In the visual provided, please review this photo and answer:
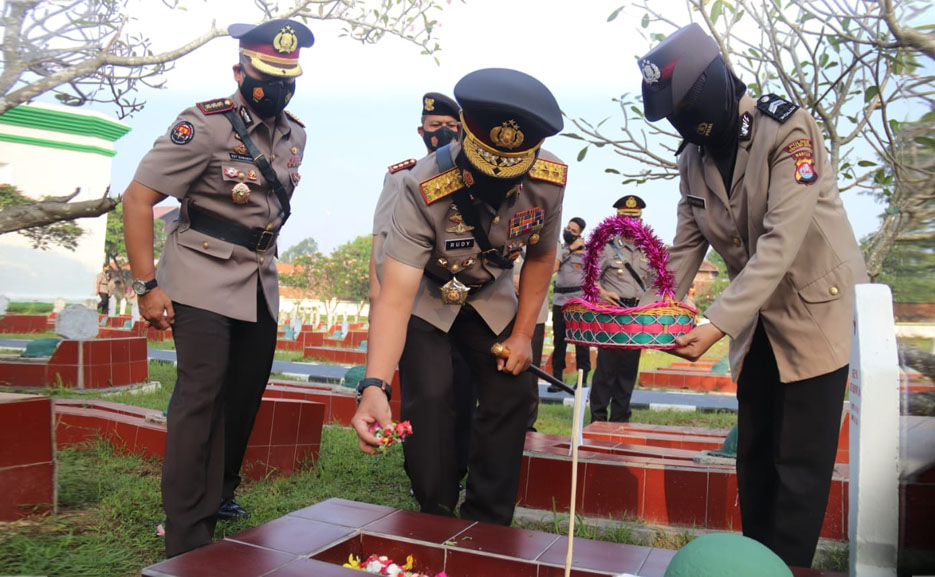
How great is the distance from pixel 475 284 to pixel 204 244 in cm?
115

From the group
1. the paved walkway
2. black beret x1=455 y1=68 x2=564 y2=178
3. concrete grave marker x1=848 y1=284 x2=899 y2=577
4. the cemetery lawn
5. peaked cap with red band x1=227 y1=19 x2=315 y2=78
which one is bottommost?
the paved walkway

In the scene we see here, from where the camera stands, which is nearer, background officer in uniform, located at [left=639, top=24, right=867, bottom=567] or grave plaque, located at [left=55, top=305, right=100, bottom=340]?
background officer in uniform, located at [left=639, top=24, right=867, bottom=567]

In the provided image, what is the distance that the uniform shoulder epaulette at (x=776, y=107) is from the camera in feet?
8.35

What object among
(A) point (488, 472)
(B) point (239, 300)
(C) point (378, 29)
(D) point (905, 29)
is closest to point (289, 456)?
(B) point (239, 300)

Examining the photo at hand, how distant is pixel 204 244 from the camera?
3.18m

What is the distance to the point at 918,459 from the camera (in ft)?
5.35

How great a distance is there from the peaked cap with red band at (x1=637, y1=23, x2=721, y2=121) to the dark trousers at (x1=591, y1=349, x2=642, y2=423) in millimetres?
4441

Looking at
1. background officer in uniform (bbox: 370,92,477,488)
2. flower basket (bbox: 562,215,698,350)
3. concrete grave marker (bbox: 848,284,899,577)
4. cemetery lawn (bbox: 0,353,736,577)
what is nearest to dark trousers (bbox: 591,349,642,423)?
cemetery lawn (bbox: 0,353,736,577)

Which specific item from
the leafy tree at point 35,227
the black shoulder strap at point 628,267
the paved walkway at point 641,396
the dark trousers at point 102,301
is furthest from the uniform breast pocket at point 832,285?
the dark trousers at point 102,301

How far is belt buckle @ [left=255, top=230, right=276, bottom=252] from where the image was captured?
3367 mm

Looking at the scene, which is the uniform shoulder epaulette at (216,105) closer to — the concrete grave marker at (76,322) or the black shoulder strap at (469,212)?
the black shoulder strap at (469,212)

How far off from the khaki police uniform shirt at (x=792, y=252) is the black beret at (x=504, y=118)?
2.38 ft

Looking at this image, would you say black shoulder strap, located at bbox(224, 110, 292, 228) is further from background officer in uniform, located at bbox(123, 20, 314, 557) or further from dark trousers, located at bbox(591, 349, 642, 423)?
dark trousers, located at bbox(591, 349, 642, 423)

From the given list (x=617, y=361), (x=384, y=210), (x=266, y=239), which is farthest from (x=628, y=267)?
(x=266, y=239)
